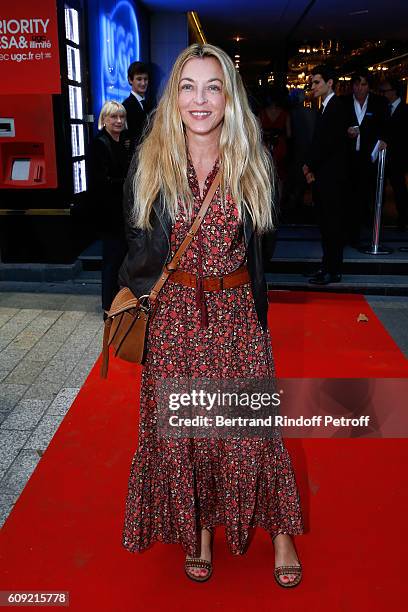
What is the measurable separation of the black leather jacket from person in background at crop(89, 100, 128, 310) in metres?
2.35

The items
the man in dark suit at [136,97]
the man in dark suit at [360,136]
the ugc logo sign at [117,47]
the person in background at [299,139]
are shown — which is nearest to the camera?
the man in dark suit at [136,97]

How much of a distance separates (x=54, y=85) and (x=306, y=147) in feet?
12.9

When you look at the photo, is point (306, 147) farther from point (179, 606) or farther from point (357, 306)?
point (179, 606)

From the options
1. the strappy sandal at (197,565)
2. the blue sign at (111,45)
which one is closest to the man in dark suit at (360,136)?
the blue sign at (111,45)

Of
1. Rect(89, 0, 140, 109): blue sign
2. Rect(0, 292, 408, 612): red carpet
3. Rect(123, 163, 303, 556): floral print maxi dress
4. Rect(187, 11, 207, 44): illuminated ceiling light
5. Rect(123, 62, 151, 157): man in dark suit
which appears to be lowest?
Rect(0, 292, 408, 612): red carpet

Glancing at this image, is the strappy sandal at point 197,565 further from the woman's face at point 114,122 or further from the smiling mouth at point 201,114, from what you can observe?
the woman's face at point 114,122

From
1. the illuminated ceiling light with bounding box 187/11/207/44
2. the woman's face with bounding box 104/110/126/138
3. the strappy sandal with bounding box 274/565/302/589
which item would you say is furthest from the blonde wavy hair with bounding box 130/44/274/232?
the illuminated ceiling light with bounding box 187/11/207/44

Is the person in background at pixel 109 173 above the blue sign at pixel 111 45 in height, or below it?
below

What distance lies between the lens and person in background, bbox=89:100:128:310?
431 cm

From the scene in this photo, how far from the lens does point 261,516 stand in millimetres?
2205

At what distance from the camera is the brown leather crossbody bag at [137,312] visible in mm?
1915

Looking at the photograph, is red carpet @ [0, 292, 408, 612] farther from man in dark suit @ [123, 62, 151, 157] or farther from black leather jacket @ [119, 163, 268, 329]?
man in dark suit @ [123, 62, 151, 157]

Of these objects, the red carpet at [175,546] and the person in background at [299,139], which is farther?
the person in background at [299,139]

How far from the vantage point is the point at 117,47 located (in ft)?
25.4
